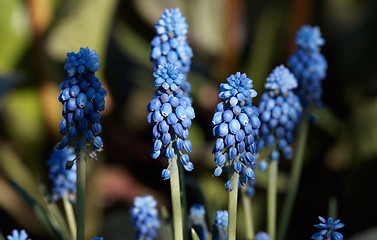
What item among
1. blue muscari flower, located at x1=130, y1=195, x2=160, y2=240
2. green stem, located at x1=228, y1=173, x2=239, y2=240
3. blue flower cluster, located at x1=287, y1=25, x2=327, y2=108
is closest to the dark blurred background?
blue muscari flower, located at x1=130, y1=195, x2=160, y2=240

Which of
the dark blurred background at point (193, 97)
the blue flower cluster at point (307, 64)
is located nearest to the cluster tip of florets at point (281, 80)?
the blue flower cluster at point (307, 64)

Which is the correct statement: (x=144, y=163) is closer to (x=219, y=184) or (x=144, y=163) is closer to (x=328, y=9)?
(x=219, y=184)

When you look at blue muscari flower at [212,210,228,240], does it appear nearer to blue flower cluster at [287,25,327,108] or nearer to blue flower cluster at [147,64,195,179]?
blue flower cluster at [147,64,195,179]

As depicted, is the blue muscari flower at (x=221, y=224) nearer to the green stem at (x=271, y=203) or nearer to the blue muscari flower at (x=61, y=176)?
the green stem at (x=271, y=203)

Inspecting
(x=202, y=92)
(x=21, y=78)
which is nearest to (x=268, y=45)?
(x=202, y=92)

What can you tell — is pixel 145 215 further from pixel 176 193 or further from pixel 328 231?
pixel 328 231
